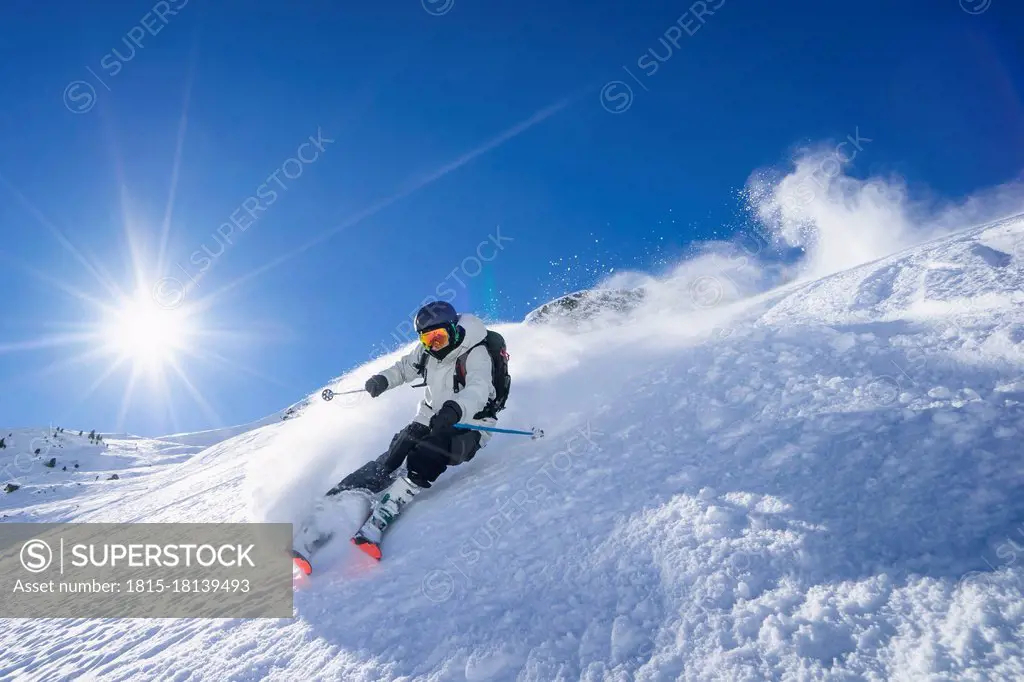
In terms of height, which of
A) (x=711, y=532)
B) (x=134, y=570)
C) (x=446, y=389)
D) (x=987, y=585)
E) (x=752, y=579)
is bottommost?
(x=987, y=585)

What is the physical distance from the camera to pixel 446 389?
627 cm

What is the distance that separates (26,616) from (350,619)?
4.89 m

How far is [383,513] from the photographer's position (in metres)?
5.18

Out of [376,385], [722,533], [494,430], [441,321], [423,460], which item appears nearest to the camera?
[722,533]

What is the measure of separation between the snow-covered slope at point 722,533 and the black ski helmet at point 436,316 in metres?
1.87

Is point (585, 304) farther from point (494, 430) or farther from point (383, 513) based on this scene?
point (383, 513)

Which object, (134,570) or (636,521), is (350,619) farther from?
(134,570)

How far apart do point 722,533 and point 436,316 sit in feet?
12.5

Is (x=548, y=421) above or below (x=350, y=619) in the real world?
above

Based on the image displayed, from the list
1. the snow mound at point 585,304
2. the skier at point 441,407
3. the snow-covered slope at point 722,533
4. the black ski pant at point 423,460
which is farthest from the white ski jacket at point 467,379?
the snow mound at point 585,304

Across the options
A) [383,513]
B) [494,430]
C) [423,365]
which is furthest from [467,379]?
[383,513]

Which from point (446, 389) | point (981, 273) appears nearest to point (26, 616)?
point (446, 389)

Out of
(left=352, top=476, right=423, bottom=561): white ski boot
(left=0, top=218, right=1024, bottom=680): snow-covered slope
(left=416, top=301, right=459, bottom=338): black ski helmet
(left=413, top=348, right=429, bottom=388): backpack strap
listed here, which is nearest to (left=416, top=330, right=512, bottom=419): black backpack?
(left=416, top=301, right=459, bottom=338): black ski helmet

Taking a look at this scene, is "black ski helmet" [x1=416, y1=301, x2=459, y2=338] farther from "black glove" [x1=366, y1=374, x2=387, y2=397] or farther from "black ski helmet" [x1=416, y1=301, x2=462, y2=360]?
"black glove" [x1=366, y1=374, x2=387, y2=397]
